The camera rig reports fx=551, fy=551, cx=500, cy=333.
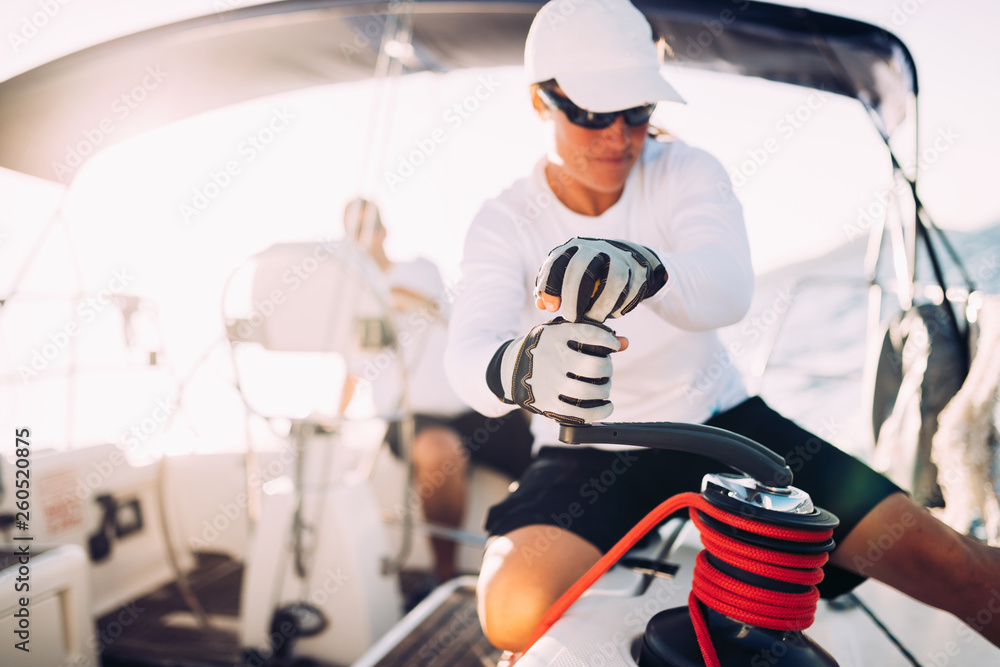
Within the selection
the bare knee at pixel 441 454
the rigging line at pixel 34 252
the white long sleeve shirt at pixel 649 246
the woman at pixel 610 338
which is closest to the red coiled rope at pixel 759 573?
the woman at pixel 610 338

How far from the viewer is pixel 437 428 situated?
2.33 m

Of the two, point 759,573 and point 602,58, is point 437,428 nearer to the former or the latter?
point 602,58

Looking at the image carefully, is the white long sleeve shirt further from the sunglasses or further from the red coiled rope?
the red coiled rope

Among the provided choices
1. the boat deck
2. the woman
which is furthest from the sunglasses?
the boat deck

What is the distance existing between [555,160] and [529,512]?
598 millimetres

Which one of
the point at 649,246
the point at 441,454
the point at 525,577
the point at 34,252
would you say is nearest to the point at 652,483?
the point at 525,577

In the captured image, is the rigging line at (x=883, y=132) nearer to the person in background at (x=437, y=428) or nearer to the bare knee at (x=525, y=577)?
the bare knee at (x=525, y=577)

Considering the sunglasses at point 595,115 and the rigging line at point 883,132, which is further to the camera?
the rigging line at point 883,132

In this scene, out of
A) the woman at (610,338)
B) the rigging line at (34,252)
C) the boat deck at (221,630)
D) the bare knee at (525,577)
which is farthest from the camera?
the rigging line at (34,252)

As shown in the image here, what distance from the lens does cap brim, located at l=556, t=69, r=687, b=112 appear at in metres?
0.80

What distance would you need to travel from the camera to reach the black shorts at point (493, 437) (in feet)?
6.84

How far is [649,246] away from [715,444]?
0.47 metres

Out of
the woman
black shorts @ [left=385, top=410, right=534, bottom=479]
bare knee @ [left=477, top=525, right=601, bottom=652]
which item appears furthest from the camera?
black shorts @ [left=385, top=410, right=534, bottom=479]

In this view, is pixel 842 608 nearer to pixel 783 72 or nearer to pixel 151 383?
pixel 783 72
